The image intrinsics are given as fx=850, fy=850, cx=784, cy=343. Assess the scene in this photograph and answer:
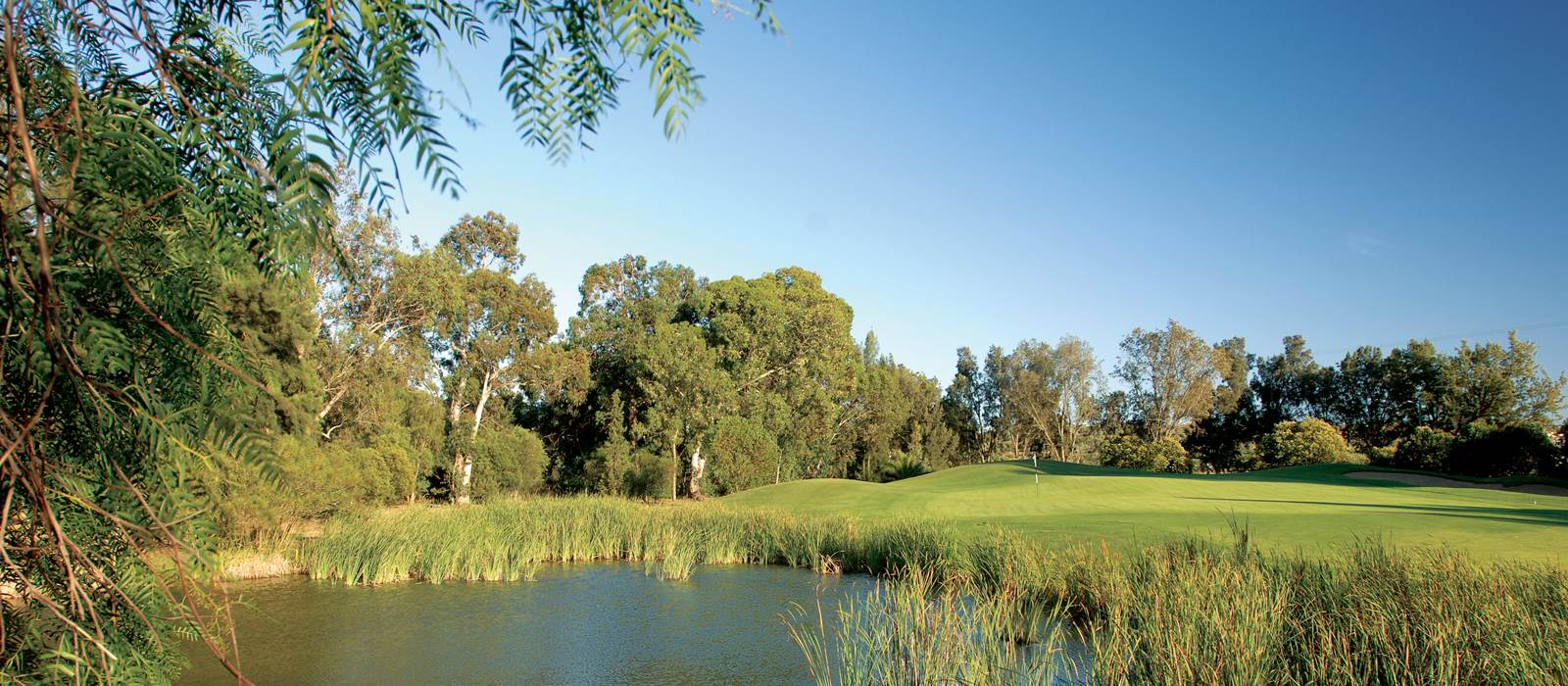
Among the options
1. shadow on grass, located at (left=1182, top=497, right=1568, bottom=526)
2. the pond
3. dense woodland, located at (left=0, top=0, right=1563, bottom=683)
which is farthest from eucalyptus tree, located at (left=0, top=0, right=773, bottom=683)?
shadow on grass, located at (left=1182, top=497, right=1568, bottom=526)

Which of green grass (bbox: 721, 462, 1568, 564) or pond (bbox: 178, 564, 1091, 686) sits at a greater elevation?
green grass (bbox: 721, 462, 1568, 564)

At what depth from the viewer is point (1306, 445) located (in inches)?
1271

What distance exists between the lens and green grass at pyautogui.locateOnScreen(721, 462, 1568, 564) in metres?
9.93

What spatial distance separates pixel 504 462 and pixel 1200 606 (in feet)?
71.1

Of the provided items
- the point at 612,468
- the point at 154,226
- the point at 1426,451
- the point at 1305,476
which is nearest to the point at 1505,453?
the point at 1426,451

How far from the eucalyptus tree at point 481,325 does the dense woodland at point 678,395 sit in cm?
7

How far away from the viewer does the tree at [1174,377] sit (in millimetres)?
43656

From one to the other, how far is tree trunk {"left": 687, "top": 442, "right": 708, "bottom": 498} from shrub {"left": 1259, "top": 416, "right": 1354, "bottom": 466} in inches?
888

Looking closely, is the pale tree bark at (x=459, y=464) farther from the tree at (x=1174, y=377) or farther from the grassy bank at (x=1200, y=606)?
the tree at (x=1174, y=377)

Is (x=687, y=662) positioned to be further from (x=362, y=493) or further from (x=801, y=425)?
(x=801, y=425)

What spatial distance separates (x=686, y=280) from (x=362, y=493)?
18.5 metres

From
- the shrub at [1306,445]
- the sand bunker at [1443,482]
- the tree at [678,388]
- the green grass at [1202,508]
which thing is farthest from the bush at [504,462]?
the shrub at [1306,445]

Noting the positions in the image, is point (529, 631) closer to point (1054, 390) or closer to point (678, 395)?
point (678, 395)

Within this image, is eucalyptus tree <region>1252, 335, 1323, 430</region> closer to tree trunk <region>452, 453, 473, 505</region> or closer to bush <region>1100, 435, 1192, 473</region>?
bush <region>1100, 435, 1192, 473</region>
